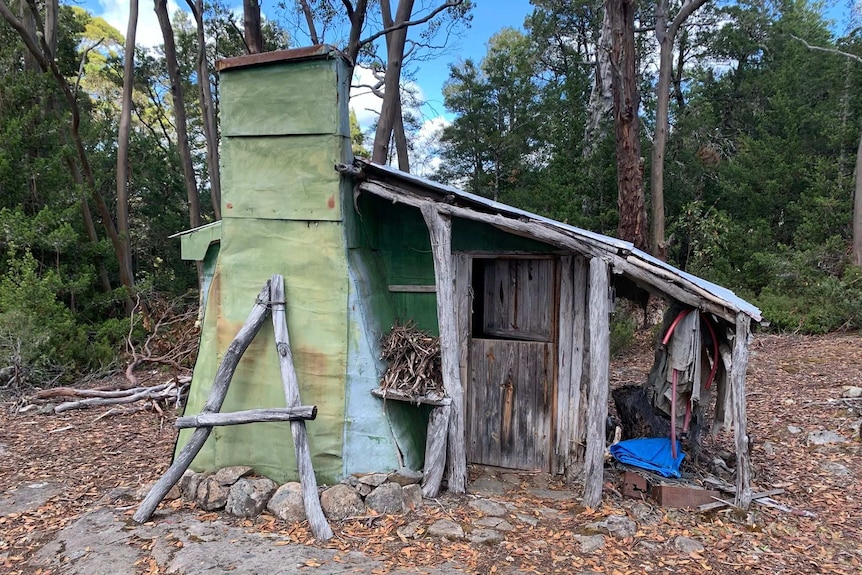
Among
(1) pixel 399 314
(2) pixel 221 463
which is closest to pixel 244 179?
(1) pixel 399 314

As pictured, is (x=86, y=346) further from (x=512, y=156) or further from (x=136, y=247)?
(x=512, y=156)

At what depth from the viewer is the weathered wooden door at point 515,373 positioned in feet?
18.9

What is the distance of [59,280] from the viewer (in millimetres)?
11203

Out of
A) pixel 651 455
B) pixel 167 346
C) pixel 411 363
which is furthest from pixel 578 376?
pixel 167 346

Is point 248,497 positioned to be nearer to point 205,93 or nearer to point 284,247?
point 284,247

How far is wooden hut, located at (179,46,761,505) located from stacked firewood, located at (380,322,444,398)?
12 centimetres

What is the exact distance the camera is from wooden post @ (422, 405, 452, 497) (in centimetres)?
507

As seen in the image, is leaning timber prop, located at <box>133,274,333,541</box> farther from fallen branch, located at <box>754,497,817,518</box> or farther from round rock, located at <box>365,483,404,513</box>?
fallen branch, located at <box>754,497,817,518</box>

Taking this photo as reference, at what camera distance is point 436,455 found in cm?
508

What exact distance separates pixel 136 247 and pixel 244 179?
1851cm

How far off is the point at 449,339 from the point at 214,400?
237 centimetres

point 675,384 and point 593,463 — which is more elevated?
point 675,384

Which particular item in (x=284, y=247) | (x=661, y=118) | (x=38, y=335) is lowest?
(x=38, y=335)

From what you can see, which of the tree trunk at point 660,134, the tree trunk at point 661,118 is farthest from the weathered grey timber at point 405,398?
the tree trunk at point 660,134
